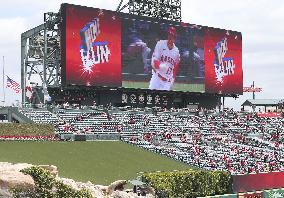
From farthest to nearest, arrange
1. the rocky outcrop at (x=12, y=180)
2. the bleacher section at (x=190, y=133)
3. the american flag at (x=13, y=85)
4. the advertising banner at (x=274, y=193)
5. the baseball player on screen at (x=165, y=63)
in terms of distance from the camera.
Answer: the baseball player on screen at (x=165, y=63) → the american flag at (x=13, y=85) → the bleacher section at (x=190, y=133) → the advertising banner at (x=274, y=193) → the rocky outcrop at (x=12, y=180)

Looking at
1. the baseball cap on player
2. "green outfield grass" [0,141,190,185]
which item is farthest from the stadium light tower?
"green outfield grass" [0,141,190,185]

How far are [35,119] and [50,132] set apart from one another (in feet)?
15.5

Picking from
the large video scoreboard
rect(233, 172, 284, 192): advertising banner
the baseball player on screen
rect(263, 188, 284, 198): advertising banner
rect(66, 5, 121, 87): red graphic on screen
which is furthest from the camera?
the baseball player on screen

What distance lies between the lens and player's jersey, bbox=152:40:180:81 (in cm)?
6969

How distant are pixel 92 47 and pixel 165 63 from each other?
1186 cm

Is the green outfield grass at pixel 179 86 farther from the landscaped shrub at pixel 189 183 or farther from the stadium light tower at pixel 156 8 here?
the landscaped shrub at pixel 189 183

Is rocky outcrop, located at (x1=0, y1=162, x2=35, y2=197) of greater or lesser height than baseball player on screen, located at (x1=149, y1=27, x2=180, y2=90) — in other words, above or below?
below

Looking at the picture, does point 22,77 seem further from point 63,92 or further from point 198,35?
point 198,35

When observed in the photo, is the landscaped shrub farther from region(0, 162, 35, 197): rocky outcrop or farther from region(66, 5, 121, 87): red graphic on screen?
region(66, 5, 121, 87): red graphic on screen

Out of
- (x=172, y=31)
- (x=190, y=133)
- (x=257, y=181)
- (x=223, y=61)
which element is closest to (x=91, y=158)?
(x=257, y=181)

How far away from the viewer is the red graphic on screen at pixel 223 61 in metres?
75.7

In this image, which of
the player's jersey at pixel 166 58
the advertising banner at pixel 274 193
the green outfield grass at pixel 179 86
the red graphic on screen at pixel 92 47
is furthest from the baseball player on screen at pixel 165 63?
the advertising banner at pixel 274 193

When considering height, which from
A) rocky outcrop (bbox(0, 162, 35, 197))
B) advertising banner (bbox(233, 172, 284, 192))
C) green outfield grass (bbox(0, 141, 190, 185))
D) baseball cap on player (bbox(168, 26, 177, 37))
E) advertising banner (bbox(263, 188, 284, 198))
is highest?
baseball cap on player (bbox(168, 26, 177, 37))

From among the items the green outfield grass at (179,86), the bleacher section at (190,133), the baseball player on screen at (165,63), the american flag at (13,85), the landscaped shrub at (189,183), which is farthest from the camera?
the baseball player on screen at (165,63)
